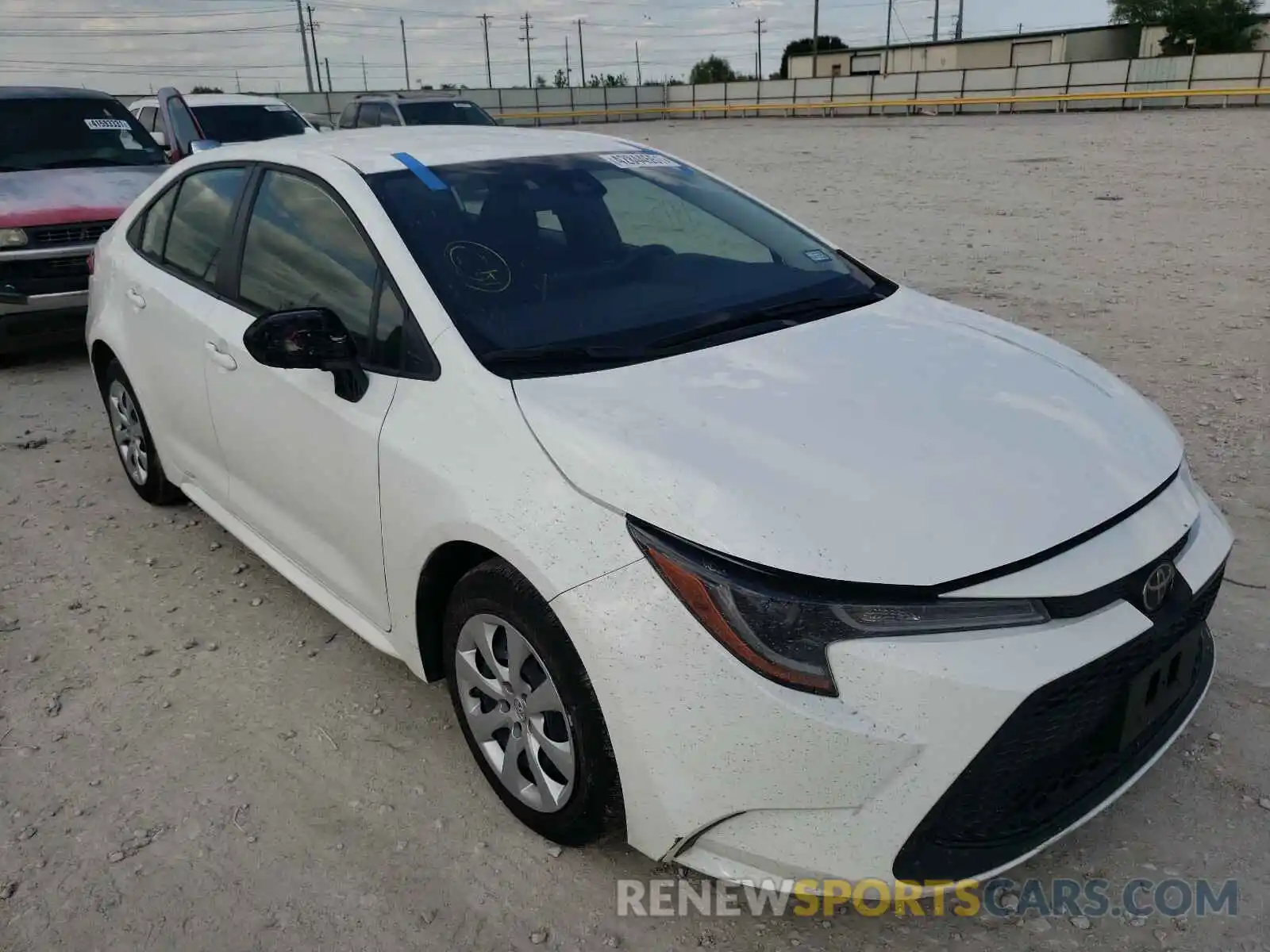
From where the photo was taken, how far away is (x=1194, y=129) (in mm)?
23797

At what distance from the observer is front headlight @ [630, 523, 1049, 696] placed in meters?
1.96

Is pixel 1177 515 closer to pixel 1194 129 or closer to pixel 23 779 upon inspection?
pixel 23 779

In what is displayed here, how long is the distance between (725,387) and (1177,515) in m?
1.09

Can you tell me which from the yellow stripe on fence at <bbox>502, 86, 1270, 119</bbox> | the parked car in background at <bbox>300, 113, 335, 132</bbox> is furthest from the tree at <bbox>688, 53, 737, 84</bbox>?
the parked car in background at <bbox>300, 113, 335, 132</bbox>

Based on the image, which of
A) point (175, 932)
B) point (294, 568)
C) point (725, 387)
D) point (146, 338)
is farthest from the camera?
point (146, 338)

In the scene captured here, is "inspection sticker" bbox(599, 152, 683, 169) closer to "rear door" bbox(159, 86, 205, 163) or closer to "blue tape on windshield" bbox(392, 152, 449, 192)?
"blue tape on windshield" bbox(392, 152, 449, 192)

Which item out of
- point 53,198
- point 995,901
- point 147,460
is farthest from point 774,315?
point 53,198

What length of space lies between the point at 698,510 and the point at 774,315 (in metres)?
1.12

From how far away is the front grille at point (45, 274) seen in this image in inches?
265

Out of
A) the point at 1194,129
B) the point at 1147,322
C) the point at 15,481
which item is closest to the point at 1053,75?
the point at 1194,129

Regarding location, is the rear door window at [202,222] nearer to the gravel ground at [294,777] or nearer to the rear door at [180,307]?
the rear door at [180,307]

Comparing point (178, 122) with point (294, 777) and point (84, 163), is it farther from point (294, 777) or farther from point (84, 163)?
point (294, 777)

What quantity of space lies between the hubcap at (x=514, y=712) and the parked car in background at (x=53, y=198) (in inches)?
225

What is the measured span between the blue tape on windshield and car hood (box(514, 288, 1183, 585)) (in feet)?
3.01
